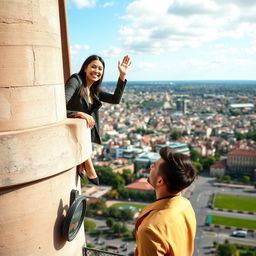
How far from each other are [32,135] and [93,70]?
106cm

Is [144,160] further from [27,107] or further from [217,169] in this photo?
[27,107]

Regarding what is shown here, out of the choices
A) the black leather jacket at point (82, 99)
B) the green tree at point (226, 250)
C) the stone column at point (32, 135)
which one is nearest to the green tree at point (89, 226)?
the green tree at point (226, 250)

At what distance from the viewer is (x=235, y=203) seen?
41.6m

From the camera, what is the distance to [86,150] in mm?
2879

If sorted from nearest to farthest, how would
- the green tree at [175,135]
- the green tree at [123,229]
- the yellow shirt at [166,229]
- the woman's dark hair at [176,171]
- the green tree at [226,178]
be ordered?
1. the yellow shirt at [166,229]
2. the woman's dark hair at [176,171]
3. the green tree at [123,229]
4. the green tree at [226,178]
5. the green tree at [175,135]

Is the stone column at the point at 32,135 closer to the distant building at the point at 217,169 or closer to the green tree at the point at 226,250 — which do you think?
the green tree at the point at 226,250

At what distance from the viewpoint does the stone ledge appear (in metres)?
2.25

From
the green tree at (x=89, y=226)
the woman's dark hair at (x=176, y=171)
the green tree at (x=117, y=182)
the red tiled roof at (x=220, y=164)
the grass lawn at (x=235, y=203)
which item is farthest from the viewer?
the red tiled roof at (x=220, y=164)

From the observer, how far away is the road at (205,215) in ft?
103

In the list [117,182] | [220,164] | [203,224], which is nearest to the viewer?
[203,224]

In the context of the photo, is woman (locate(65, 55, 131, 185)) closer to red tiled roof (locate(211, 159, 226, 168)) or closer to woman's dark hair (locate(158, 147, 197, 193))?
woman's dark hair (locate(158, 147, 197, 193))

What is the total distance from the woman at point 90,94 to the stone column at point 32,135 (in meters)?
0.36

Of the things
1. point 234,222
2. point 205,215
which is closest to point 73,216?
point 234,222

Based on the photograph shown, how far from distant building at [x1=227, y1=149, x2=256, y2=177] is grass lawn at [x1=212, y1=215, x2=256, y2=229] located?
18.8 m
